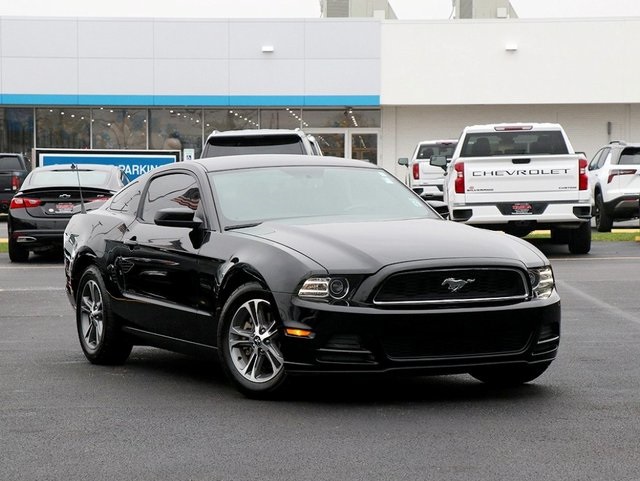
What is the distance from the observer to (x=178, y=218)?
853 cm

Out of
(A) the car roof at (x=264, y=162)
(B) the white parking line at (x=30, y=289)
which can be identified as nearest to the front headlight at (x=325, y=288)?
(A) the car roof at (x=264, y=162)

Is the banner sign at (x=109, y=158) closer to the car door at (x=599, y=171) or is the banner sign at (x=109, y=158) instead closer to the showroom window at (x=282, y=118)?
the car door at (x=599, y=171)

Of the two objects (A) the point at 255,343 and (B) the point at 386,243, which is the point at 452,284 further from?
(A) the point at 255,343

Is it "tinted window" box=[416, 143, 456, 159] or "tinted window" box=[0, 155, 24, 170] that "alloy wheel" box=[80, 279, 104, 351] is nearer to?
"tinted window" box=[416, 143, 456, 159]

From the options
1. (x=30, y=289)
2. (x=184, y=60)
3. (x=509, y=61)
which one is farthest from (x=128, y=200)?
(x=509, y=61)

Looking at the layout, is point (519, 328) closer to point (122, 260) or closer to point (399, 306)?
point (399, 306)

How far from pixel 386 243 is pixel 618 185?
65.2 ft

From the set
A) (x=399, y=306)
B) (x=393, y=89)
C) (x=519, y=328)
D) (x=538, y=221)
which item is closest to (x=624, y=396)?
(x=519, y=328)

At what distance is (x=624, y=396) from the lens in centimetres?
787

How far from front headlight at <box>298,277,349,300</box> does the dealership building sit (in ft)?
123

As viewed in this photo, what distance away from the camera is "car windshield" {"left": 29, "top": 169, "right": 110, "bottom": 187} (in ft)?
67.8

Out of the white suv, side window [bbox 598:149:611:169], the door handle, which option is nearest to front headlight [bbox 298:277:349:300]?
the door handle

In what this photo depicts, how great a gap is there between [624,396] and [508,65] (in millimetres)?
38228

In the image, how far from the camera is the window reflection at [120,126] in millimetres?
45688
